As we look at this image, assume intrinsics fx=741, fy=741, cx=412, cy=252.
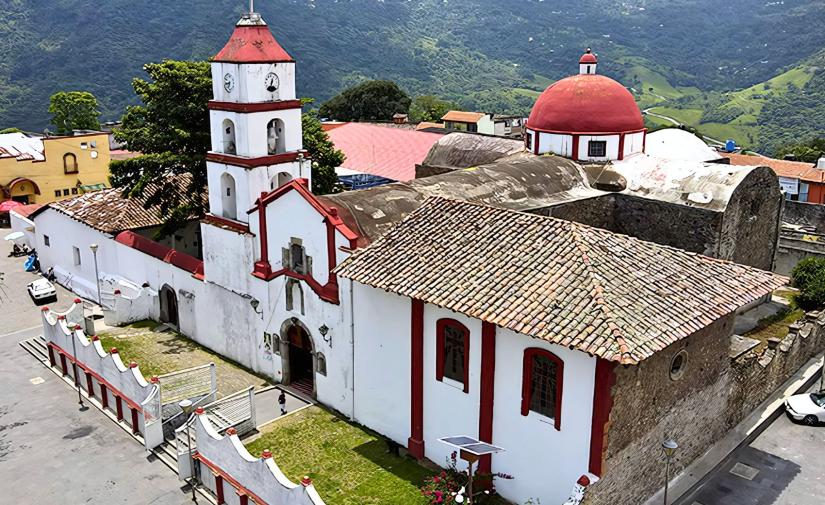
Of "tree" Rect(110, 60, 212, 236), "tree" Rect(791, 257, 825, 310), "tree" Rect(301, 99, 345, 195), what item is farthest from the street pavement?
"tree" Rect(110, 60, 212, 236)

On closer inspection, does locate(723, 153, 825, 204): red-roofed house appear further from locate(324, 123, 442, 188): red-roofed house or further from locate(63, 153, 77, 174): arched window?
locate(63, 153, 77, 174): arched window

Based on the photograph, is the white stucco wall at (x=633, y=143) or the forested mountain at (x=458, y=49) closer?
the white stucco wall at (x=633, y=143)

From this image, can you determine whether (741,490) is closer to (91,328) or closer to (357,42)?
(91,328)

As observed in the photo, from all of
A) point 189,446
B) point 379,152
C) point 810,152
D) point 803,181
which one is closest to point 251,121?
point 189,446

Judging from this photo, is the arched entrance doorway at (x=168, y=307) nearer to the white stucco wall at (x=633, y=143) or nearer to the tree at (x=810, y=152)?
the white stucco wall at (x=633, y=143)

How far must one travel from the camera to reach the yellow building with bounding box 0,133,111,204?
163 ft

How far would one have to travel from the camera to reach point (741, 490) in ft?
62.0

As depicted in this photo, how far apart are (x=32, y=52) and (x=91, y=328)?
94.7 m

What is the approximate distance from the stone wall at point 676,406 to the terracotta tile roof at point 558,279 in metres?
1.40

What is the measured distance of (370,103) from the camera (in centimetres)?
8088

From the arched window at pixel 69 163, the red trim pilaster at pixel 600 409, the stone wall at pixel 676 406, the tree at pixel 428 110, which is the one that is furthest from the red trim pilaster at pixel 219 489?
the tree at pixel 428 110

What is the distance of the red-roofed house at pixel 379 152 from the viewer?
155 ft

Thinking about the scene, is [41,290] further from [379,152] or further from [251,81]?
[379,152]

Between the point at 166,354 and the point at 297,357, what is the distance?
5.78 m
